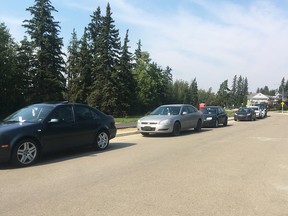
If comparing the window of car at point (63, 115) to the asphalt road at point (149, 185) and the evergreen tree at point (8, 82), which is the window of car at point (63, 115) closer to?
the asphalt road at point (149, 185)

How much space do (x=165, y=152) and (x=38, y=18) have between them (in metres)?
41.4

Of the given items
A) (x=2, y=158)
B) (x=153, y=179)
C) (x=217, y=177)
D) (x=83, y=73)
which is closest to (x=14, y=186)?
(x=2, y=158)

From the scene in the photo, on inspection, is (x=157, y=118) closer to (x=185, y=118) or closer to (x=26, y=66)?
(x=185, y=118)

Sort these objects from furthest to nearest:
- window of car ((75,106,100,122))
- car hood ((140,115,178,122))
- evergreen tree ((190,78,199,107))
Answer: evergreen tree ((190,78,199,107)), car hood ((140,115,178,122)), window of car ((75,106,100,122))

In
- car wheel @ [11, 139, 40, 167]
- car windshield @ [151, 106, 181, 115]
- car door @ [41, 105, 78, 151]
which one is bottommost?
car wheel @ [11, 139, 40, 167]

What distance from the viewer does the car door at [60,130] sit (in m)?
9.62

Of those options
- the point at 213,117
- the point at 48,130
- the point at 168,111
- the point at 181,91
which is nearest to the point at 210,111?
the point at 213,117

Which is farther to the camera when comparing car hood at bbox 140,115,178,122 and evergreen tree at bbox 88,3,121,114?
A: evergreen tree at bbox 88,3,121,114

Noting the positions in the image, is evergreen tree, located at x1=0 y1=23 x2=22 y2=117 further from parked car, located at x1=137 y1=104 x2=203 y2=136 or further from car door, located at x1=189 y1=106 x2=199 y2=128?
parked car, located at x1=137 y1=104 x2=203 y2=136

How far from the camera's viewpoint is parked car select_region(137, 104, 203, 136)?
16.5m

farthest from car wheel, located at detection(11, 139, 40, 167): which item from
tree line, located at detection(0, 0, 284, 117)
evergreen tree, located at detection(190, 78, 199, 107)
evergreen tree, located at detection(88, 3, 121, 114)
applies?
evergreen tree, located at detection(190, 78, 199, 107)

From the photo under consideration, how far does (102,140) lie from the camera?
467 inches

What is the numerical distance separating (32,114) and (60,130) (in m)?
0.87

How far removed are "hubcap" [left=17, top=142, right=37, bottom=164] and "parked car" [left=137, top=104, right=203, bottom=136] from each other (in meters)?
7.89
